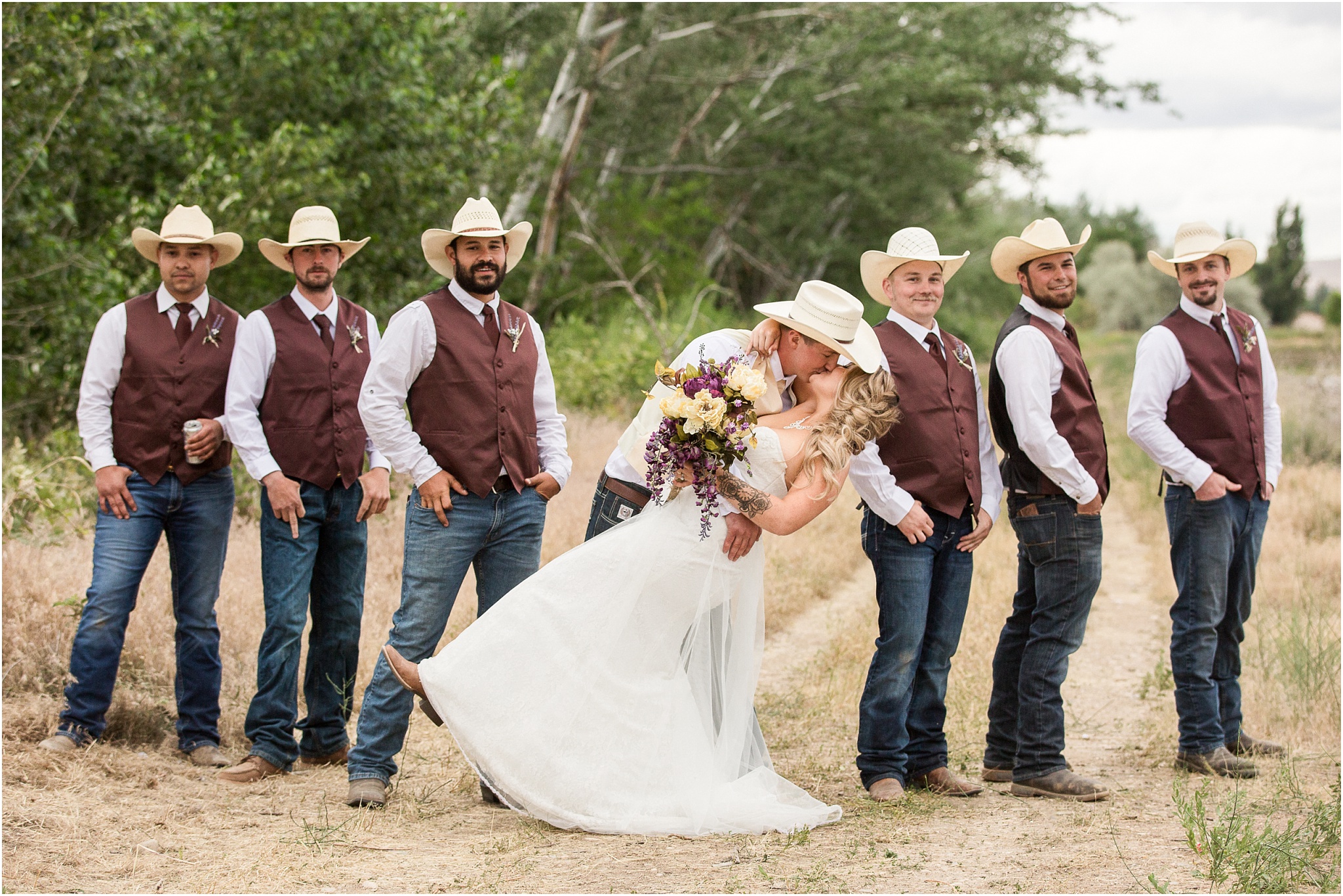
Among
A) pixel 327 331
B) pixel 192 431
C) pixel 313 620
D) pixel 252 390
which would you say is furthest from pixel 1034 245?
pixel 192 431

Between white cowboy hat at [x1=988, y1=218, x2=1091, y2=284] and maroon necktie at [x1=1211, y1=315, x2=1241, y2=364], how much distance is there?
2.75 feet

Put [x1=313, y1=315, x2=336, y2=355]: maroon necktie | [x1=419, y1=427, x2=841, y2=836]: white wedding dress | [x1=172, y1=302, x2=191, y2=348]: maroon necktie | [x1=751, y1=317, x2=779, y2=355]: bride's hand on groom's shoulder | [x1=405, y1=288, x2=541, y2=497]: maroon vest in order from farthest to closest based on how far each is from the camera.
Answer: [x1=172, y1=302, x2=191, y2=348]: maroon necktie → [x1=313, y1=315, x2=336, y2=355]: maroon necktie → [x1=405, y1=288, x2=541, y2=497]: maroon vest → [x1=751, y1=317, x2=779, y2=355]: bride's hand on groom's shoulder → [x1=419, y1=427, x2=841, y2=836]: white wedding dress

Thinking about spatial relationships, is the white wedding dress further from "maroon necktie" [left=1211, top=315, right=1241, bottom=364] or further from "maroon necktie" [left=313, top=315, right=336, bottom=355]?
"maroon necktie" [left=1211, top=315, right=1241, bottom=364]

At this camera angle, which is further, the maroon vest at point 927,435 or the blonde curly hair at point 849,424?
the maroon vest at point 927,435

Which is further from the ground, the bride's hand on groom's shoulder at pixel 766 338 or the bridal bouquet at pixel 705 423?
the bride's hand on groom's shoulder at pixel 766 338

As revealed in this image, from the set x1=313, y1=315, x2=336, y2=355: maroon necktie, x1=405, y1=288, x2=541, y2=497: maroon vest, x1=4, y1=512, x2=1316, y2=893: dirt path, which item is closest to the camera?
x1=4, y1=512, x2=1316, y2=893: dirt path

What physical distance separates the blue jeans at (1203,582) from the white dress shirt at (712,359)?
87.4 inches

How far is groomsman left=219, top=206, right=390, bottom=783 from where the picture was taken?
566cm

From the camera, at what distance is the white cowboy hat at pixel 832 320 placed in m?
4.81

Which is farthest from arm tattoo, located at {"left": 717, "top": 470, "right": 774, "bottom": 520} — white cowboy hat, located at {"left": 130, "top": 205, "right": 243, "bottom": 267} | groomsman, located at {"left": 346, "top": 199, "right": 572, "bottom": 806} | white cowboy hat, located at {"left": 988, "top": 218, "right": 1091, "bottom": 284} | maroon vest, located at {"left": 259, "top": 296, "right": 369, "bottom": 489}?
white cowboy hat, located at {"left": 130, "top": 205, "right": 243, "bottom": 267}

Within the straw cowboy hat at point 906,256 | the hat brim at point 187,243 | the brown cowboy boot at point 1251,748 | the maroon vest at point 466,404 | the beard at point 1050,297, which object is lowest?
the brown cowboy boot at point 1251,748

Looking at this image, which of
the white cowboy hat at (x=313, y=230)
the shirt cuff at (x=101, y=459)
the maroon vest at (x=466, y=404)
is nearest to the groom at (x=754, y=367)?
the maroon vest at (x=466, y=404)

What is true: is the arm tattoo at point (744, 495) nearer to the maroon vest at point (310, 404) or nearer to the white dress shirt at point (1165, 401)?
the maroon vest at point (310, 404)

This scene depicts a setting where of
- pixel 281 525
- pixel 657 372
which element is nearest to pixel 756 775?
pixel 657 372
